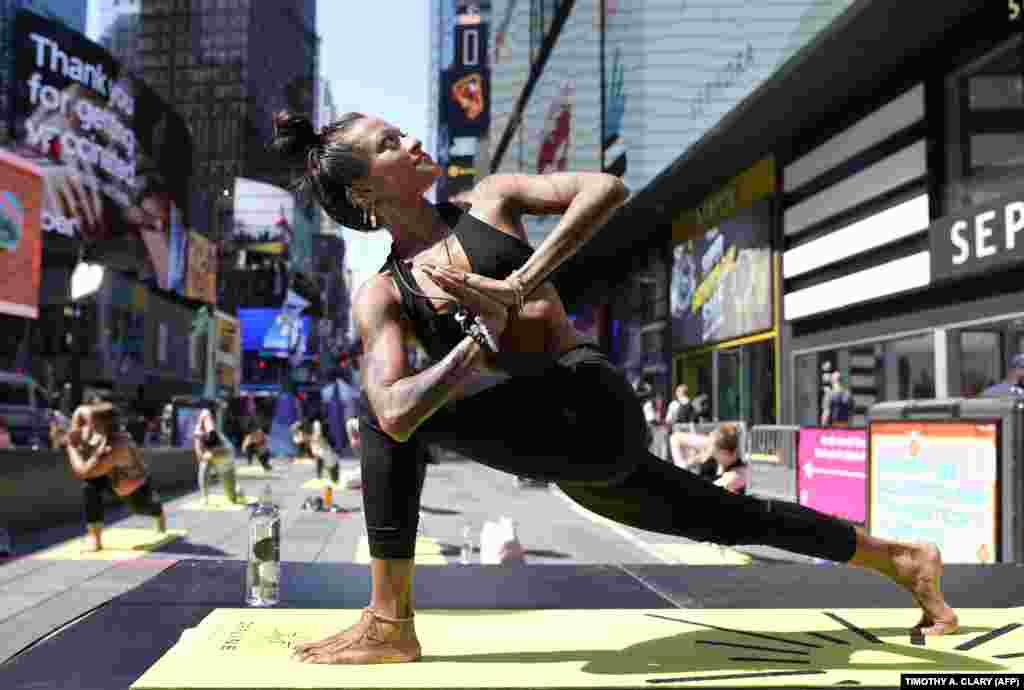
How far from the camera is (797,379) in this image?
2108cm

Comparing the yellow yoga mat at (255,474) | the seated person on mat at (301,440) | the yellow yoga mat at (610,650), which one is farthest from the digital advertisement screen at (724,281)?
the yellow yoga mat at (610,650)

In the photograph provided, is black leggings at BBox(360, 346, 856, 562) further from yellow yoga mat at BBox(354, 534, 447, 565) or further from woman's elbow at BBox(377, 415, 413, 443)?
yellow yoga mat at BBox(354, 534, 447, 565)

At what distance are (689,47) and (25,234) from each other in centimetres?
1713

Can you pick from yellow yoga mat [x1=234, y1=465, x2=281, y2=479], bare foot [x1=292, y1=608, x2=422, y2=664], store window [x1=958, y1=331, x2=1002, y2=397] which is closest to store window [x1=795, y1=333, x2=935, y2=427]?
store window [x1=958, y1=331, x2=1002, y2=397]

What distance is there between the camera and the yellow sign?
23188 mm

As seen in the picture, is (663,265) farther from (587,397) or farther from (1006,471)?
(587,397)

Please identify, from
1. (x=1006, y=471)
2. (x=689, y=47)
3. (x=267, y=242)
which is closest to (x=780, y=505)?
(x=1006, y=471)

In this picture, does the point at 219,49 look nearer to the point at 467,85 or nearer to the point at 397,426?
the point at 467,85

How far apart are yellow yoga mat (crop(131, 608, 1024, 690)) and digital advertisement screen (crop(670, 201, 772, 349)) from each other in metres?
19.5

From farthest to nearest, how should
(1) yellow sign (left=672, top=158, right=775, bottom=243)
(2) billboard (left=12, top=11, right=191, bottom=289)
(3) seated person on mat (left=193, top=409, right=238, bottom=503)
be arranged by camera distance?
(2) billboard (left=12, top=11, right=191, bottom=289), (1) yellow sign (left=672, top=158, right=775, bottom=243), (3) seated person on mat (left=193, top=409, right=238, bottom=503)

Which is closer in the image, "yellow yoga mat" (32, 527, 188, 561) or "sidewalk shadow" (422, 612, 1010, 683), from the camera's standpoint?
"sidewalk shadow" (422, 612, 1010, 683)

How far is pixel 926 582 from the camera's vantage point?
3225 millimetres

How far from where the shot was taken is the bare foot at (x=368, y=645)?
9.12ft

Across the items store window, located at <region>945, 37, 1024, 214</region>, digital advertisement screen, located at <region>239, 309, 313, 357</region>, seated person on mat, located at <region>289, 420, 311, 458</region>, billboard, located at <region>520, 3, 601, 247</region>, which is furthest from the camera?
digital advertisement screen, located at <region>239, 309, 313, 357</region>
